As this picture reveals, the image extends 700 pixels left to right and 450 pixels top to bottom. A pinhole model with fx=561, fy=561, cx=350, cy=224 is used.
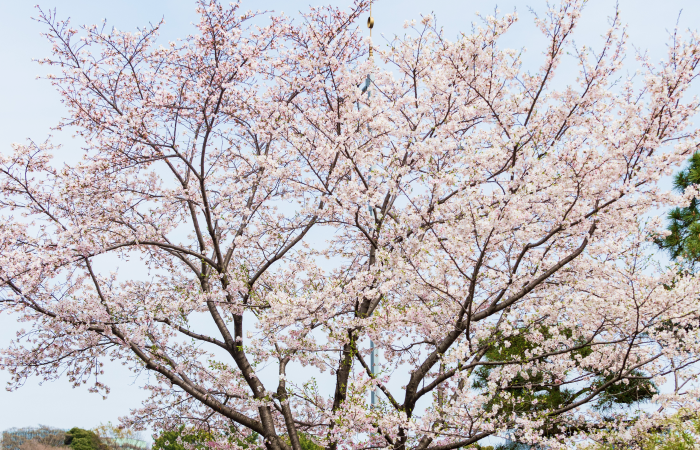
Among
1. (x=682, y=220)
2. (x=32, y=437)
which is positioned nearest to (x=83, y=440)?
(x=32, y=437)

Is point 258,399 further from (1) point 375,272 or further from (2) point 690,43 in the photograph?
(2) point 690,43

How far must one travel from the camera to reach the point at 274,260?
8.80m

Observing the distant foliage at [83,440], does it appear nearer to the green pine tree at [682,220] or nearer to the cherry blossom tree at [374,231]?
the cherry blossom tree at [374,231]

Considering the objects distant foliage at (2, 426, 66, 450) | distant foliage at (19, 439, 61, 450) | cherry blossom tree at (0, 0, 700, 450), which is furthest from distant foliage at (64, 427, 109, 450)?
cherry blossom tree at (0, 0, 700, 450)

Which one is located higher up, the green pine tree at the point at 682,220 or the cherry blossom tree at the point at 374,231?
the green pine tree at the point at 682,220

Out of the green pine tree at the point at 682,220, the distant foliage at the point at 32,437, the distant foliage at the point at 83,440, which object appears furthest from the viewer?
the distant foliage at the point at 83,440

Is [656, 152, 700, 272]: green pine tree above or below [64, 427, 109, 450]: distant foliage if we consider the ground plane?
above

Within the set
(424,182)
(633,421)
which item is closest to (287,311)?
(424,182)

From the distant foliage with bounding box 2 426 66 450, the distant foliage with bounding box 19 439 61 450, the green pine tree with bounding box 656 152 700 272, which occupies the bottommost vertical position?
the distant foliage with bounding box 19 439 61 450

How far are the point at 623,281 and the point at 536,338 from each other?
127cm

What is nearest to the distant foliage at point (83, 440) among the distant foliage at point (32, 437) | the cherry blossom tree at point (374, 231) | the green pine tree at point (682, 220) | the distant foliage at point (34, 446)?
the distant foliage at point (32, 437)

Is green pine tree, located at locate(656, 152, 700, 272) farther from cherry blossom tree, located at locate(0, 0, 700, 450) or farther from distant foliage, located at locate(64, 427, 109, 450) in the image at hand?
distant foliage, located at locate(64, 427, 109, 450)

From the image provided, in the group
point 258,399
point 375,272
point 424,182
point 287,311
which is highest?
point 424,182

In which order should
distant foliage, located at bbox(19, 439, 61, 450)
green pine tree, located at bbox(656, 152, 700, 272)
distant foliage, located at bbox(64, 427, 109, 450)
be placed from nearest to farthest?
green pine tree, located at bbox(656, 152, 700, 272), distant foliage, located at bbox(19, 439, 61, 450), distant foliage, located at bbox(64, 427, 109, 450)
